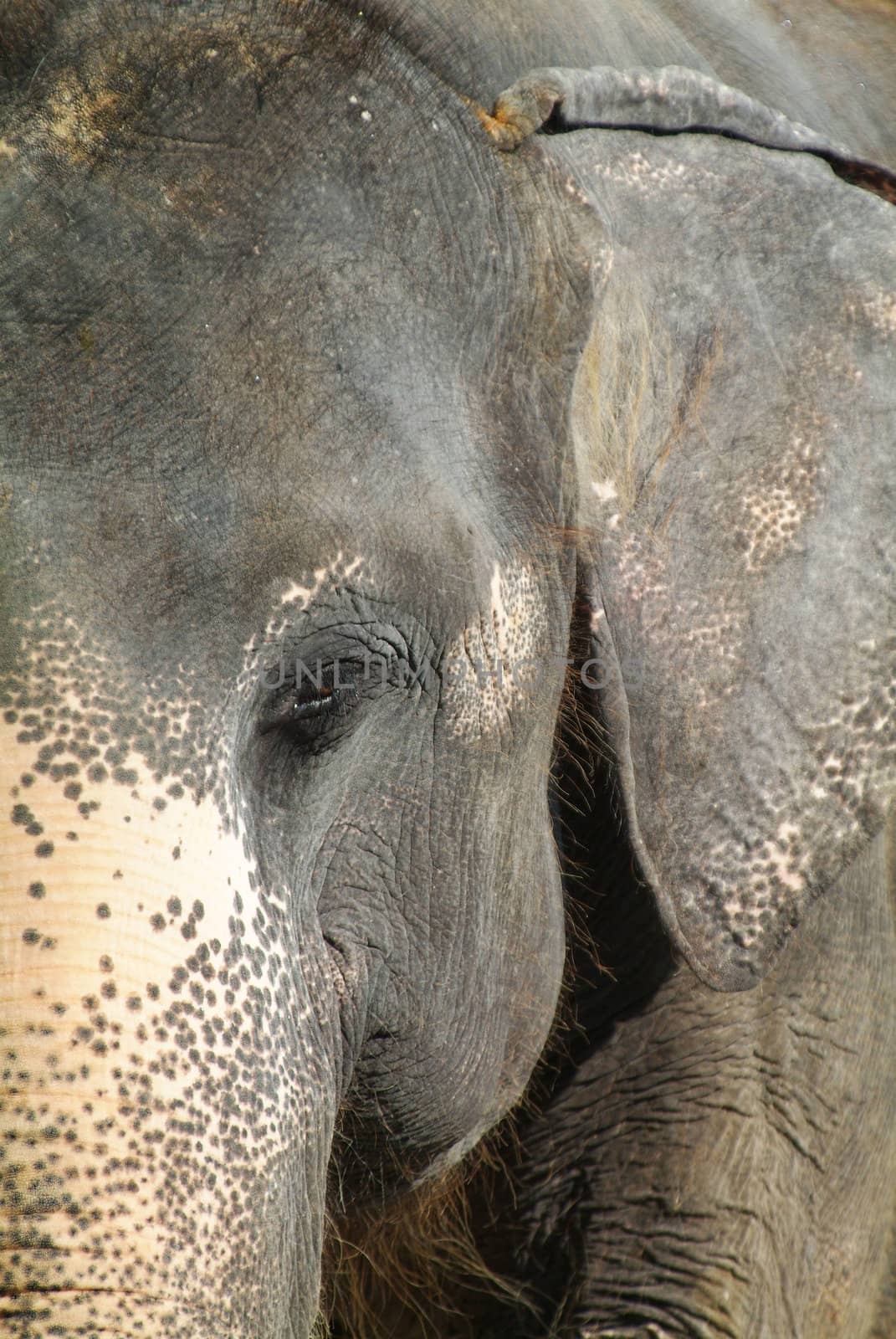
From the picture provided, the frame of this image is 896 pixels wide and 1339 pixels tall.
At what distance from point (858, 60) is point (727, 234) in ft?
3.28

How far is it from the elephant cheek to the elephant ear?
610mm

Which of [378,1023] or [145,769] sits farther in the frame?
[378,1023]

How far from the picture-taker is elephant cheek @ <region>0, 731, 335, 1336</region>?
1151 mm

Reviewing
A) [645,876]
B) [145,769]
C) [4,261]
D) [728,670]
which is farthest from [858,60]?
[145,769]

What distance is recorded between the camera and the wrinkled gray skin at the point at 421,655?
1.24 meters

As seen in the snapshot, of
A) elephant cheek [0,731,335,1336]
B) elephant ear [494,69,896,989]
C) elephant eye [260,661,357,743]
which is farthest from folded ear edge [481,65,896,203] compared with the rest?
elephant cheek [0,731,335,1336]

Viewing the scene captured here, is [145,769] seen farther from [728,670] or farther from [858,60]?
[858,60]

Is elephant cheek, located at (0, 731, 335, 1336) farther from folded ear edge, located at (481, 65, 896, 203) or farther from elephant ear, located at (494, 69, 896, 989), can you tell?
folded ear edge, located at (481, 65, 896, 203)

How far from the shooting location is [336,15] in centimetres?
147

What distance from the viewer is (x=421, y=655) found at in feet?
4.98

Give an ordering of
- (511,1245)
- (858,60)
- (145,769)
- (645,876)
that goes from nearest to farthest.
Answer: (145,769), (645,876), (511,1245), (858,60)

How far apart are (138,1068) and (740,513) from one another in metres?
0.99

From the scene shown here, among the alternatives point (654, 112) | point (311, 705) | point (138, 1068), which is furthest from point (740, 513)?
point (138, 1068)

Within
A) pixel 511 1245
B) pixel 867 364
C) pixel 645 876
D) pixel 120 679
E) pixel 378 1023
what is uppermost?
pixel 867 364
